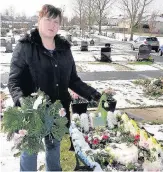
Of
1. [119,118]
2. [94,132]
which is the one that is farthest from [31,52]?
[119,118]

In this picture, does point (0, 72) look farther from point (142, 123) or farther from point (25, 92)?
point (25, 92)

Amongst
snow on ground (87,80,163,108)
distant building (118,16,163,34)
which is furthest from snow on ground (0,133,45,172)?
distant building (118,16,163,34)

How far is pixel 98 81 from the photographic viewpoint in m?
10.5

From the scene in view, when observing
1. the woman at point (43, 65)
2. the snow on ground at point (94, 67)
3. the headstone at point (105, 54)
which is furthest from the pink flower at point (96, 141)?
the headstone at point (105, 54)

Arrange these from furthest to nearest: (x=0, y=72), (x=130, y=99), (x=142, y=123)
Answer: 1. (x=0, y=72)
2. (x=130, y=99)
3. (x=142, y=123)

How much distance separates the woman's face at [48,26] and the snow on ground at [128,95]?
4784mm

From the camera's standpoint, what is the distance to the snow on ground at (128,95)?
7.49 m

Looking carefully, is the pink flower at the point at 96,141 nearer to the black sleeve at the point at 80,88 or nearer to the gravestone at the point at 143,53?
the black sleeve at the point at 80,88

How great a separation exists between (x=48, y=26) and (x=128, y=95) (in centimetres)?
601

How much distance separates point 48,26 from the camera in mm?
2656

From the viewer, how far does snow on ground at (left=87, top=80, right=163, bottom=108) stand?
749 cm

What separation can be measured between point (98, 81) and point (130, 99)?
2.68 m

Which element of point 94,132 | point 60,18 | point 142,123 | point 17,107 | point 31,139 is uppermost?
point 60,18

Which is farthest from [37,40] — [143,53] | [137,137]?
[143,53]
